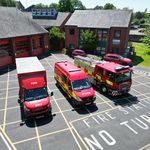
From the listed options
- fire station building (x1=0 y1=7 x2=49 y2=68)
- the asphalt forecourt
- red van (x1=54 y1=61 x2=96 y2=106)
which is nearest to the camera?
the asphalt forecourt

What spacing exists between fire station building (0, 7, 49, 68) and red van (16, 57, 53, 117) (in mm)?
15337

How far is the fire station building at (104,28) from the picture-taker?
117 ft

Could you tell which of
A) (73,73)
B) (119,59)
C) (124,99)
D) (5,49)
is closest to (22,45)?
(5,49)

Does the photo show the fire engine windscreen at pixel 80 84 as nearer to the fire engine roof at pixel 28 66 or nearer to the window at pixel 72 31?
the fire engine roof at pixel 28 66

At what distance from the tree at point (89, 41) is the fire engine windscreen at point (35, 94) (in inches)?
934

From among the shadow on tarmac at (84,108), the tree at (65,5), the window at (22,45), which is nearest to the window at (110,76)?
the shadow on tarmac at (84,108)

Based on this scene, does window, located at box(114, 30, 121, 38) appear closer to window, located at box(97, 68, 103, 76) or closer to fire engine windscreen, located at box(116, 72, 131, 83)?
window, located at box(97, 68, 103, 76)

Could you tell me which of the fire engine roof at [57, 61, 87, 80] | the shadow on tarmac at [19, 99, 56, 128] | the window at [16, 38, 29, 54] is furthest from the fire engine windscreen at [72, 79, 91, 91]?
the window at [16, 38, 29, 54]

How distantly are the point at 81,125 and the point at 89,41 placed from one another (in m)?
25.5

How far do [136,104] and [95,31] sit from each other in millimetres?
23542

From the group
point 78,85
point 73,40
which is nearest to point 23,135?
point 78,85

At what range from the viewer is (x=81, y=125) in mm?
14398

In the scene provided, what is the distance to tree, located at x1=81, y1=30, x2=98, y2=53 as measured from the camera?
36.8 m

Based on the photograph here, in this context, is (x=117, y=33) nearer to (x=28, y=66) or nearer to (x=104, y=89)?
(x=104, y=89)
